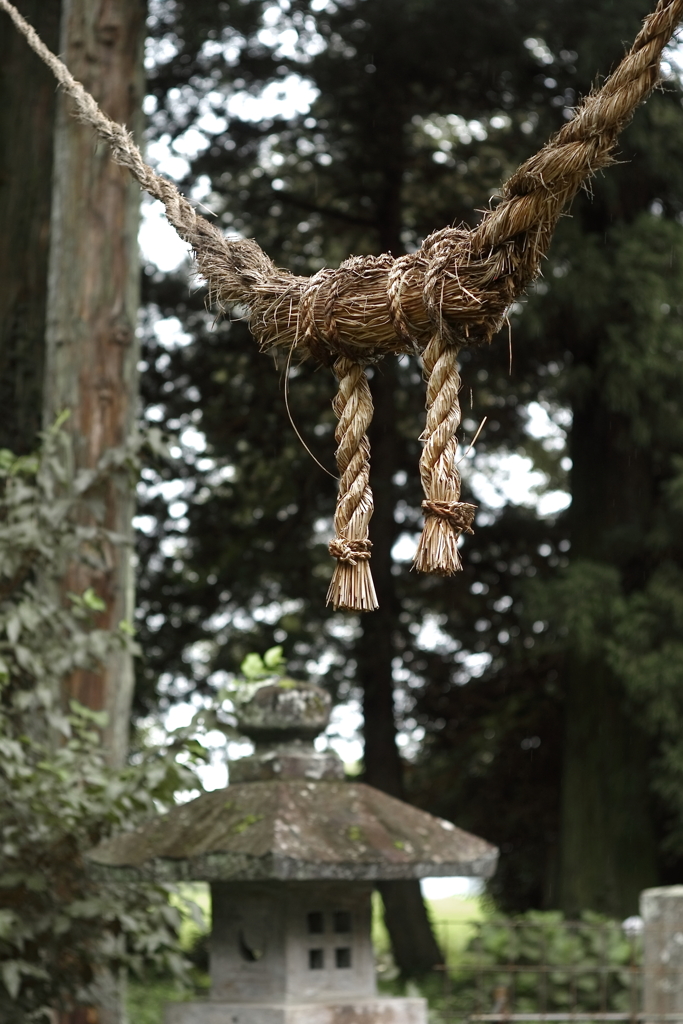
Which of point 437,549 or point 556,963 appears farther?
point 556,963

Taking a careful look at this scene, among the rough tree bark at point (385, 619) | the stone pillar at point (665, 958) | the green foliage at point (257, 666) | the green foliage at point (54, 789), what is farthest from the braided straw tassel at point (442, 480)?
the rough tree bark at point (385, 619)

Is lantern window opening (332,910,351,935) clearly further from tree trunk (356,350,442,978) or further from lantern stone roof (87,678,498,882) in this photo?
tree trunk (356,350,442,978)

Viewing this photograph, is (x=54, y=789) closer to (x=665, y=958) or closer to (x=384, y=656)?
(x=665, y=958)

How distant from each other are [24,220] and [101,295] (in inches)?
92.4

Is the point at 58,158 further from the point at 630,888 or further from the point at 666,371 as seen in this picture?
the point at 630,888

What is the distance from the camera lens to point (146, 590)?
9.28 meters

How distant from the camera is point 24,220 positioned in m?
7.16

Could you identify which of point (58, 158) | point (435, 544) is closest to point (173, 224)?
point (435, 544)

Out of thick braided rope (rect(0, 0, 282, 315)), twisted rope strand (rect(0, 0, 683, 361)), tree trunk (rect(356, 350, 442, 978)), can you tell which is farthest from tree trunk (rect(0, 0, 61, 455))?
twisted rope strand (rect(0, 0, 683, 361))

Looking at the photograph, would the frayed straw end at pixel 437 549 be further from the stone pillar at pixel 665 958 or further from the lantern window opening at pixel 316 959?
the stone pillar at pixel 665 958

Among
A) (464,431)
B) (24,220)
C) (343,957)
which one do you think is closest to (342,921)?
(343,957)

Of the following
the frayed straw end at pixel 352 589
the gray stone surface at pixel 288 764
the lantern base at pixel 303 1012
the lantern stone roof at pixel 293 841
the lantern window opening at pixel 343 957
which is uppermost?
the frayed straw end at pixel 352 589

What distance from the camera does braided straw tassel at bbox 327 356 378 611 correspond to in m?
1.77

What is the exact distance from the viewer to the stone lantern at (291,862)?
3.61 meters
